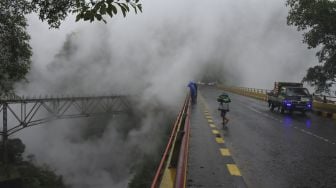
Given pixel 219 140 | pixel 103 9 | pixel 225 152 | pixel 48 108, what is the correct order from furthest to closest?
pixel 48 108 → pixel 219 140 → pixel 225 152 → pixel 103 9

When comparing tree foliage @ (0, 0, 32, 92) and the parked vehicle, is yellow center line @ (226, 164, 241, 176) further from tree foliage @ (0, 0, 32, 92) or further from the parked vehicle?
the parked vehicle

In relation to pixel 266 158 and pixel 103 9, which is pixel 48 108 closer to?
pixel 266 158

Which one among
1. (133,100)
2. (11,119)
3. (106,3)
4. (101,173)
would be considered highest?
(106,3)

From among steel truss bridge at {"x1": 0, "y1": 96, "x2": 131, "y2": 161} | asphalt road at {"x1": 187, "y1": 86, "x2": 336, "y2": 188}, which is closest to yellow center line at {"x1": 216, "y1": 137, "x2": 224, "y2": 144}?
asphalt road at {"x1": 187, "y1": 86, "x2": 336, "y2": 188}

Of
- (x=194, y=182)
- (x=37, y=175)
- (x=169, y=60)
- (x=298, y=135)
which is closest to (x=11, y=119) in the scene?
(x=37, y=175)

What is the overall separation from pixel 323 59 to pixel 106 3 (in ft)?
87.0

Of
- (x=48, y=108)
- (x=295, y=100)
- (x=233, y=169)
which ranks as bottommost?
(x=48, y=108)

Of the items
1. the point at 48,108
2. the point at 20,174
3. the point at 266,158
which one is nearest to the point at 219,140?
the point at 266,158

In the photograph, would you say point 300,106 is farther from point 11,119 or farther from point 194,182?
point 11,119

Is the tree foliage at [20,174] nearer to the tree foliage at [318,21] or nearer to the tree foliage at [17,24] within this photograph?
the tree foliage at [17,24]

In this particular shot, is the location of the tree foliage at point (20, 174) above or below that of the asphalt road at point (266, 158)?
below

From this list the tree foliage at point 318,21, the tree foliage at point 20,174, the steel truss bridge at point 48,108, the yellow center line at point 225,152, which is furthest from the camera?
the tree foliage at point 20,174

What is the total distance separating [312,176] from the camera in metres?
6.96

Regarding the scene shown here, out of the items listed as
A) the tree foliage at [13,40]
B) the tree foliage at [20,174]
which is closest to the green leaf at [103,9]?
the tree foliage at [13,40]
